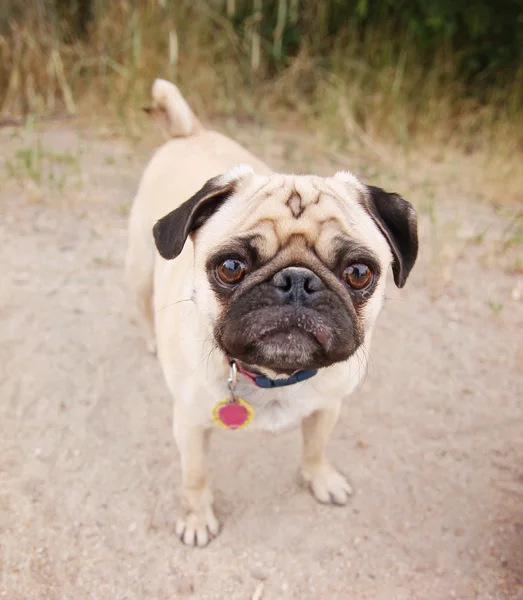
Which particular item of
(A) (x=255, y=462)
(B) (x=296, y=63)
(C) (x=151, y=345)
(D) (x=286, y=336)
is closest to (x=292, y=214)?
(D) (x=286, y=336)

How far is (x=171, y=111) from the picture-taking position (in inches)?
124

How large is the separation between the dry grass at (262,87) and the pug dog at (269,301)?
12.2 ft

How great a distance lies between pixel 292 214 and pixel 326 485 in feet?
4.53

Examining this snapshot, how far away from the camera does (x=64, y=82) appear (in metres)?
5.70

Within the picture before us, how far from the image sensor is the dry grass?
5715mm

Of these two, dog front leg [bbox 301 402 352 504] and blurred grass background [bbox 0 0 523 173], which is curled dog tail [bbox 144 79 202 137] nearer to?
dog front leg [bbox 301 402 352 504]

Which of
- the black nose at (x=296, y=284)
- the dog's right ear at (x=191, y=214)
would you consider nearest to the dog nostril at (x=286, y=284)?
the black nose at (x=296, y=284)

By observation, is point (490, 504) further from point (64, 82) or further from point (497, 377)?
point (64, 82)

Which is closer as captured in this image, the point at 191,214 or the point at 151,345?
the point at 191,214

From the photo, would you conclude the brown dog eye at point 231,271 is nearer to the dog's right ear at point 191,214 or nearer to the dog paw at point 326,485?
the dog's right ear at point 191,214

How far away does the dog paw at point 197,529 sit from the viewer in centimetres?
247

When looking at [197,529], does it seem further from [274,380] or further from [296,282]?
[296,282]

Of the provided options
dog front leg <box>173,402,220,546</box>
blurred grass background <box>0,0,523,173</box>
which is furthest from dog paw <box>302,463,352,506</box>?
blurred grass background <box>0,0,523,173</box>

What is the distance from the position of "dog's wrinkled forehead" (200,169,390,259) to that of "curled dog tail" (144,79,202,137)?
1143 mm
